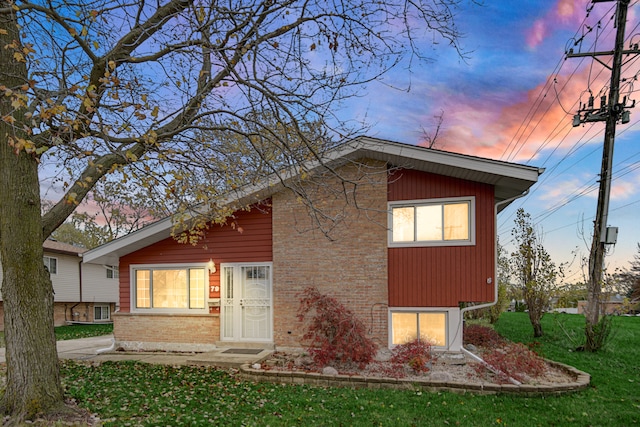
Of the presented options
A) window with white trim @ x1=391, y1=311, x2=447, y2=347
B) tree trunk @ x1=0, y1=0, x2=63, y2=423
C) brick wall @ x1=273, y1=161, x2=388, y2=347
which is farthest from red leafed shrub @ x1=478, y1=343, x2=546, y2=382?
tree trunk @ x1=0, y1=0, x2=63, y2=423

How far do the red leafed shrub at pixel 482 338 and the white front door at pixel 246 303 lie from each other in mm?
4983

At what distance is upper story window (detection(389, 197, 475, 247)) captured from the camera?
8.54 m

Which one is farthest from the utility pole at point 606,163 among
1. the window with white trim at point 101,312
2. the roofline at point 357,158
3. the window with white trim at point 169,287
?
the window with white trim at point 101,312

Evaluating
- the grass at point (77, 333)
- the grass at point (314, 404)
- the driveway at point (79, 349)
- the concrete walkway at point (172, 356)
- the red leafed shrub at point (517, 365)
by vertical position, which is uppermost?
the red leafed shrub at point (517, 365)

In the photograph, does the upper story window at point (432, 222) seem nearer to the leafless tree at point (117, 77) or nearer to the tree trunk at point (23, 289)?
the leafless tree at point (117, 77)

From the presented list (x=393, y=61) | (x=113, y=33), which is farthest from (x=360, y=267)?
(x=113, y=33)

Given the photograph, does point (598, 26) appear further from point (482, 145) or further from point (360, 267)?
point (360, 267)

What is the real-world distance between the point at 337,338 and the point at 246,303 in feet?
10.6

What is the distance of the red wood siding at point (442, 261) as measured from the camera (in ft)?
27.3

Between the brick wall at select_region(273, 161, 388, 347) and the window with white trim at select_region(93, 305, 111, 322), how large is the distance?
21032 mm

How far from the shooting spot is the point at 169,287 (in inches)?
417

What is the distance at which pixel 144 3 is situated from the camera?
17.9 ft

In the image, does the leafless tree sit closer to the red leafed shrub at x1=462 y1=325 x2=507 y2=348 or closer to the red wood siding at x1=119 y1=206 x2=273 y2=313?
the red wood siding at x1=119 y1=206 x2=273 y2=313

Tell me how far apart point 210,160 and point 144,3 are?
9.74 ft
